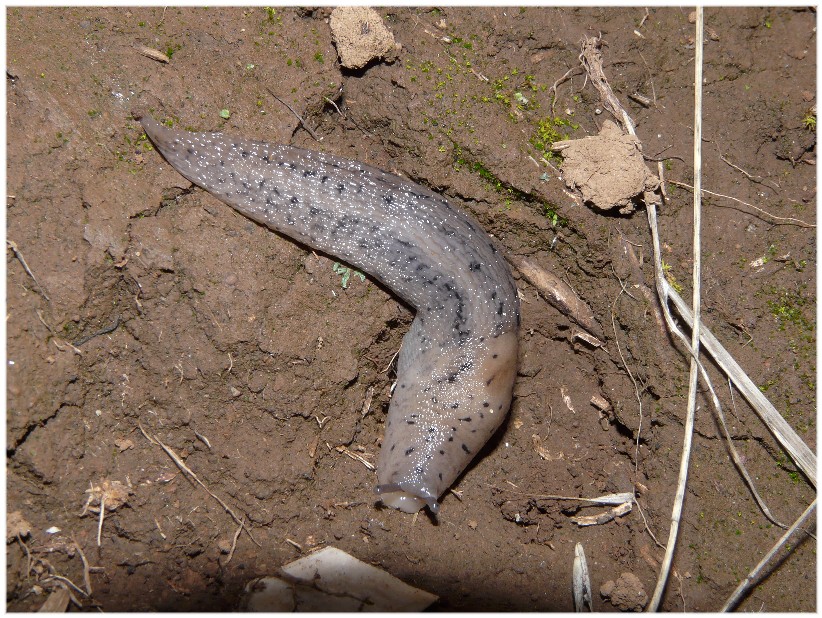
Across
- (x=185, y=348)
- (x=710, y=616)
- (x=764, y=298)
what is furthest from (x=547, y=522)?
(x=185, y=348)

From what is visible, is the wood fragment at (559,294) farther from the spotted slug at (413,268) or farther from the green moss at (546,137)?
the green moss at (546,137)

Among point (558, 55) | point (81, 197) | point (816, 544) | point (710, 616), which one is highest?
point (558, 55)

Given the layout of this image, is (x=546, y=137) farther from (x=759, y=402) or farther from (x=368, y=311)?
(x=759, y=402)

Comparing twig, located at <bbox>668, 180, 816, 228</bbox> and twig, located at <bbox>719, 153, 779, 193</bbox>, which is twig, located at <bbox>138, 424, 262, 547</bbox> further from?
twig, located at <bbox>719, 153, 779, 193</bbox>

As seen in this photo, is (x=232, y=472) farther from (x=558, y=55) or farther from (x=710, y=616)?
(x=558, y=55)

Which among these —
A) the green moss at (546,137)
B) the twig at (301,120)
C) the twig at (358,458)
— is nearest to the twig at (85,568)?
the twig at (358,458)

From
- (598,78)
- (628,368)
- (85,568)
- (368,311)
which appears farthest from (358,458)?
(598,78)

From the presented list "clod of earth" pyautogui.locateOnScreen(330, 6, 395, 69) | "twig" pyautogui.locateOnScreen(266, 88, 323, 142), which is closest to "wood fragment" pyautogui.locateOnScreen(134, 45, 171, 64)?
"twig" pyautogui.locateOnScreen(266, 88, 323, 142)
